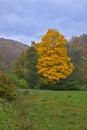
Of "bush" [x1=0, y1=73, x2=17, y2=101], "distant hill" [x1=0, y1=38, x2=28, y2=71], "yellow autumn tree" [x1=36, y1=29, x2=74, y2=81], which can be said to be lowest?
"bush" [x1=0, y1=73, x2=17, y2=101]

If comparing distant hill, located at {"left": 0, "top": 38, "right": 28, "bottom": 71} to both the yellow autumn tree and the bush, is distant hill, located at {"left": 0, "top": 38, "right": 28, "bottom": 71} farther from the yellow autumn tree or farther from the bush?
the bush

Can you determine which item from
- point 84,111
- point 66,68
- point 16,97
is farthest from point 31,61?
point 84,111

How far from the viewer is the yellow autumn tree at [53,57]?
45.9 metres

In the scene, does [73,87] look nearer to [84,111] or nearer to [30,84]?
[30,84]

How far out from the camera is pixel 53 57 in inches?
1806

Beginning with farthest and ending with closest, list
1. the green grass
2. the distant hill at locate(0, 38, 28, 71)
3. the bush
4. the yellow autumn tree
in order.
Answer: the distant hill at locate(0, 38, 28, 71) → the yellow autumn tree → the bush → the green grass

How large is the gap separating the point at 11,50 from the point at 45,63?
56982 mm

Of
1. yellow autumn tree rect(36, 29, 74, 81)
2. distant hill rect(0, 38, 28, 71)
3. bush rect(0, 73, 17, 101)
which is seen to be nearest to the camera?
bush rect(0, 73, 17, 101)

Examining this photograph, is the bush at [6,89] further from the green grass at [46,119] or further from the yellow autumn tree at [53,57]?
the yellow autumn tree at [53,57]

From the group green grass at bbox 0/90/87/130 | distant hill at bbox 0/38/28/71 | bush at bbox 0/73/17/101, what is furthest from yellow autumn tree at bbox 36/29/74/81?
distant hill at bbox 0/38/28/71

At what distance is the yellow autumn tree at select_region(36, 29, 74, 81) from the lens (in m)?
45.9

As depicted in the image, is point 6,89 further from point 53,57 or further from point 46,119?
point 53,57

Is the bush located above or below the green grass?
above

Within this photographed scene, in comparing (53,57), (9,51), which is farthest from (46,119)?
(9,51)
